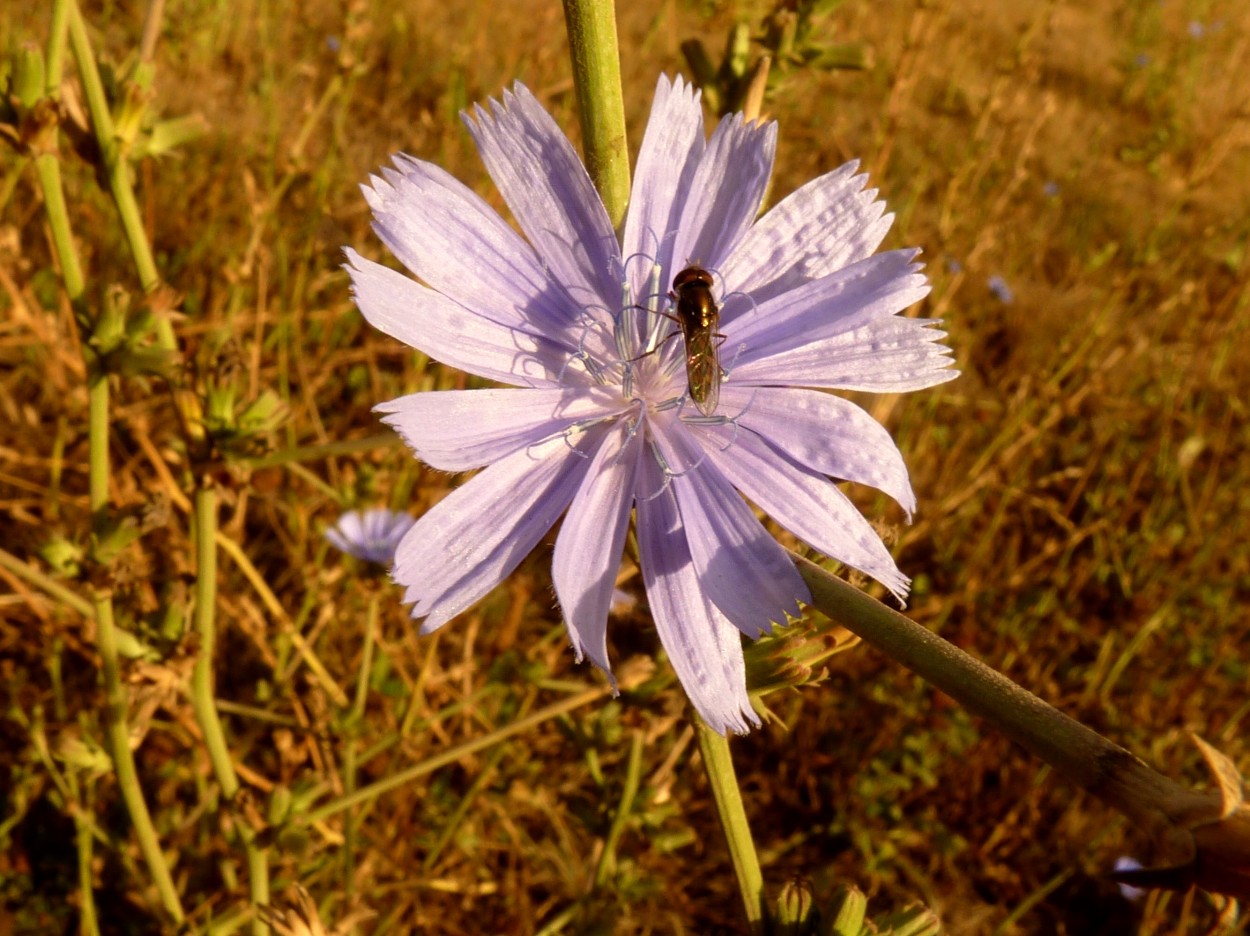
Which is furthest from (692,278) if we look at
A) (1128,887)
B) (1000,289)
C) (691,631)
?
(1000,289)

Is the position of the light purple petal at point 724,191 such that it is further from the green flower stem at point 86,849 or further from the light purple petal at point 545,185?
the green flower stem at point 86,849

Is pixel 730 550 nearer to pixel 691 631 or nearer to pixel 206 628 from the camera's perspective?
pixel 691 631

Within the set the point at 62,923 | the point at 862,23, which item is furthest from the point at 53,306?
the point at 862,23

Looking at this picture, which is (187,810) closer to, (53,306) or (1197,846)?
(53,306)

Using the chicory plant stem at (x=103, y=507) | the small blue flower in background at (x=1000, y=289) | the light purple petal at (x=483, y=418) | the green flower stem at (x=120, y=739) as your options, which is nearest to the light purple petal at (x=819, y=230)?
the light purple petal at (x=483, y=418)

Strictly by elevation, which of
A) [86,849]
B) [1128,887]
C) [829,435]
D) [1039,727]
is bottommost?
[1128,887]
